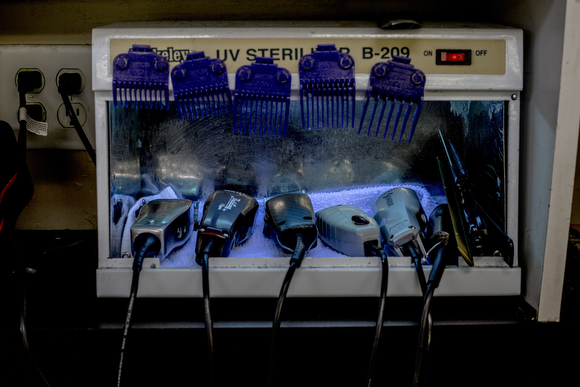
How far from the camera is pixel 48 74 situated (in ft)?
3.61

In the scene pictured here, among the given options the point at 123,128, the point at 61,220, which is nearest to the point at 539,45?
the point at 123,128

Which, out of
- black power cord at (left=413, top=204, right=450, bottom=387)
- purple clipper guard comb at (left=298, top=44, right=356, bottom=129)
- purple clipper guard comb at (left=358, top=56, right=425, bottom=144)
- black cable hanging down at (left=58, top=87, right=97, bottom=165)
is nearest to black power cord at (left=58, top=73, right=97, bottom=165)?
black cable hanging down at (left=58, top=87, right=97, bottom=165)

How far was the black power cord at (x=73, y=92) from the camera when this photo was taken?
3.35 feet

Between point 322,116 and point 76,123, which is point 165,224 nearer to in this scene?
point 322,116

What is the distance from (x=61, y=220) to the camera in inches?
48.6

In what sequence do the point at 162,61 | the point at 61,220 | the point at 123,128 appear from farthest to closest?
the point at 61,220 → the point at 123,128 → the point at 162,61

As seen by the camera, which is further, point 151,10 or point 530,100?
point 151,10

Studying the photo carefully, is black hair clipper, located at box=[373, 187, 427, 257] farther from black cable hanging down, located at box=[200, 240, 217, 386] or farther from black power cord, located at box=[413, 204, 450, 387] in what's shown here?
black cable hanging down, located at box=[200, 240, 217, 386]

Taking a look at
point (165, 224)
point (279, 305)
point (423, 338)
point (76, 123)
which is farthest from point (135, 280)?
point (76, 123)

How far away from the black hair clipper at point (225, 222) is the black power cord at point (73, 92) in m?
0.50

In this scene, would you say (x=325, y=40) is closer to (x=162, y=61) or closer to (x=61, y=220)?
(x=162, y=61)

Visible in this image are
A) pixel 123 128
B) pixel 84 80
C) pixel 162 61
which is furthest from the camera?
pixel 84 80

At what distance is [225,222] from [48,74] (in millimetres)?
842

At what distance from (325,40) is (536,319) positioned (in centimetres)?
77
